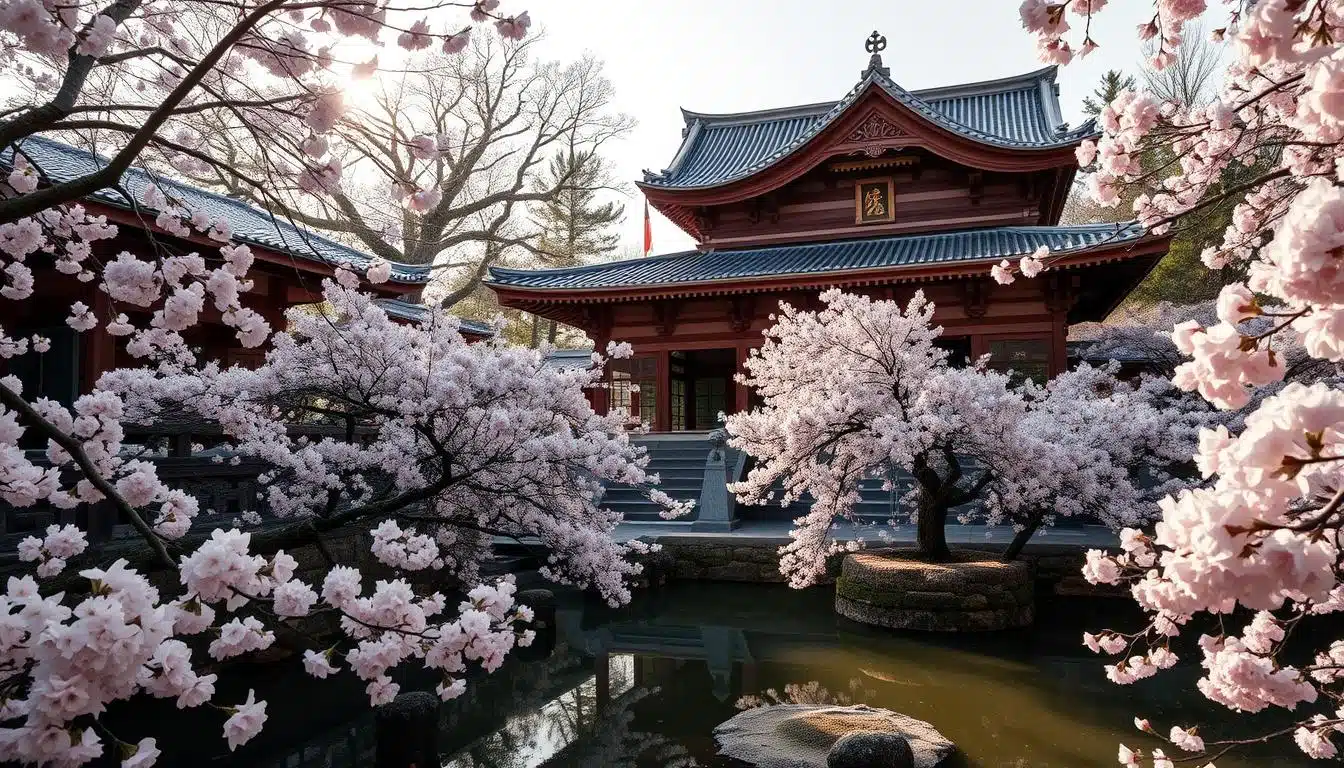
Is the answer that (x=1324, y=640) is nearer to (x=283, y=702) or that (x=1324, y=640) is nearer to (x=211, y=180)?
(x=283, y=702)

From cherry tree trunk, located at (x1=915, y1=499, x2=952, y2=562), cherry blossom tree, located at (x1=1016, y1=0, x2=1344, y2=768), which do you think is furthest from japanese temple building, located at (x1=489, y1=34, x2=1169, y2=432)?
cherry blossom tree, located at (x1=1016, y1=0, x2=1344, y2=768)

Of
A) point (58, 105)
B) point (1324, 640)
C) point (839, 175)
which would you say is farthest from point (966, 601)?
point (839, 175)

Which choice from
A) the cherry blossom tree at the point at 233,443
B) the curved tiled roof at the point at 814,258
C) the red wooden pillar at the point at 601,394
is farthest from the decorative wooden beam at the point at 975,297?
the cherry blossom tree at the point at 233,443

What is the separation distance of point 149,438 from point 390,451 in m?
2.09

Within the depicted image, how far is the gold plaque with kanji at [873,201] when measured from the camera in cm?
1847

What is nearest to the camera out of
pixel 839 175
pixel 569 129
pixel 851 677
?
pixel 851 677

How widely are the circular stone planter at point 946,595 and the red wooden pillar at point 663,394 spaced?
8.32m

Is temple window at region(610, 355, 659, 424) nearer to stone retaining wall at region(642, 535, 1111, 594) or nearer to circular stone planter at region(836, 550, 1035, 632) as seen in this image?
stone retaining wall at region(642, 535, 1111, 594)

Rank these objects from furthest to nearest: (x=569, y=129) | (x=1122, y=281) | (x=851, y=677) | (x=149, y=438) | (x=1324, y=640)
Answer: (x=569, y=129) → (x=1122, y=281) → (x=1324, y=640) → (x=851, y=677) → (x=149, y=438)

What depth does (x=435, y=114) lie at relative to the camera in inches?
1156

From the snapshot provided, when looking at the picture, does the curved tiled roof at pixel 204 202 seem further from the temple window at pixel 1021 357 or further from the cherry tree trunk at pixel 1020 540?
the temple window at pixel 1021 357

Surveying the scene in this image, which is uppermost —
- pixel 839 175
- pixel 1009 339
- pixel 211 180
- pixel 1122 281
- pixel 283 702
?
pixel 211 180

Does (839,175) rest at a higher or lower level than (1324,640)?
higher

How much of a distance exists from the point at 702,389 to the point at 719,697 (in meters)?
14.3
